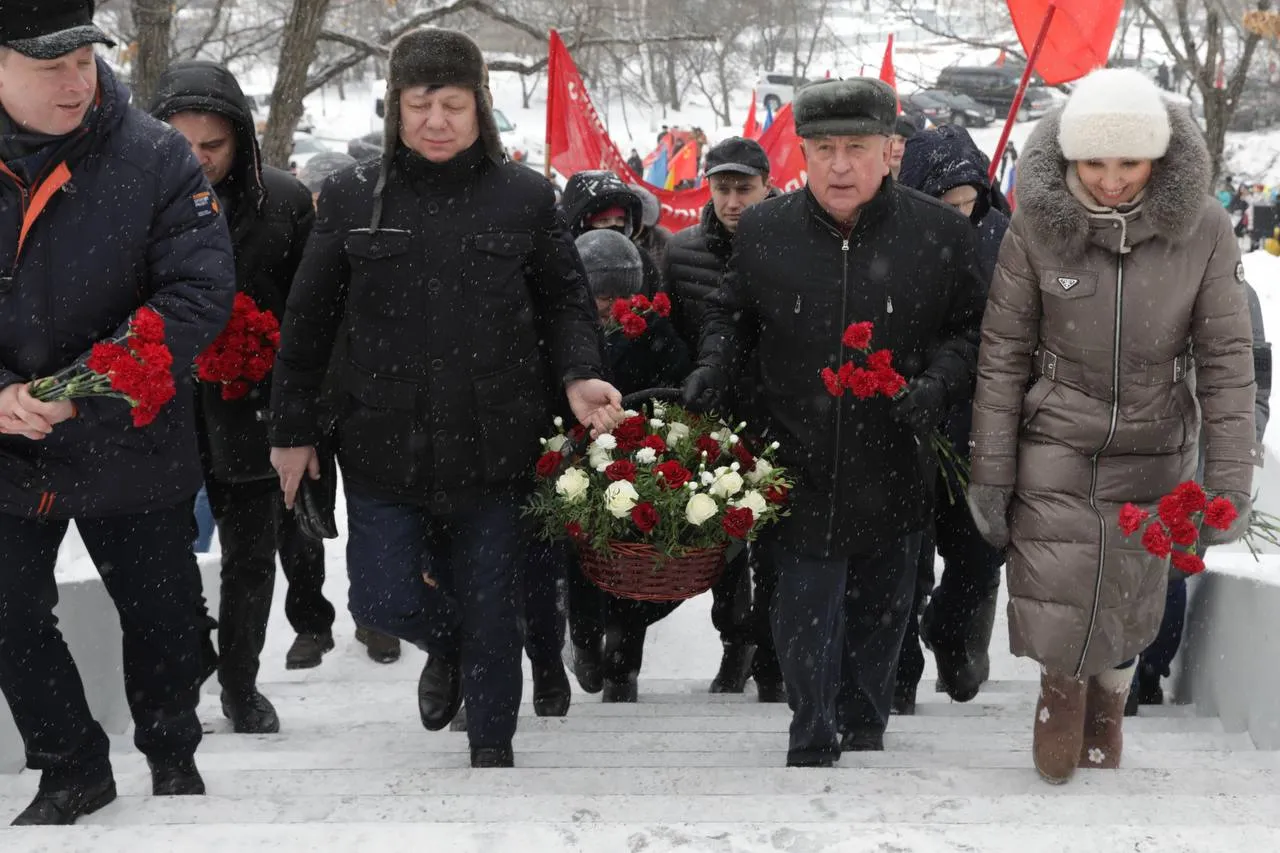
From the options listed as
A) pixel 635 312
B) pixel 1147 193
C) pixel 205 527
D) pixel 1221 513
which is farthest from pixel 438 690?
pixel 205 527

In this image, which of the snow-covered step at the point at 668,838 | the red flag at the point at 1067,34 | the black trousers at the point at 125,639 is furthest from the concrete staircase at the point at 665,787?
the red flag at the point at 1067,34

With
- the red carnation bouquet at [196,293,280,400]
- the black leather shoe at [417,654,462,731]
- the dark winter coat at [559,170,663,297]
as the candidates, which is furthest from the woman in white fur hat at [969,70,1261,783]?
the red carnation bouquet at [196,293,280,400]

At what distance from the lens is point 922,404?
12.9ft

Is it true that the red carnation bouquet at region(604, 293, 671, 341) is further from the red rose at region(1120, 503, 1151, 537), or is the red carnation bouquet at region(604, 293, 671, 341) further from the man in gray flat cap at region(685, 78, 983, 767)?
the red rose at region(1120, 503, 1151, 537)

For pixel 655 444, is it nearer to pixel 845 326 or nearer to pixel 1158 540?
pixel 845 326

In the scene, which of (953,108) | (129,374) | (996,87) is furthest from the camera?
(996,87)

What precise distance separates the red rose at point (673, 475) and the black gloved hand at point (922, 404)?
630mm

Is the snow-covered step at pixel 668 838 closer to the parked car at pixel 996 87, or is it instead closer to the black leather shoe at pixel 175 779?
the black leather shoe at pixel 175 779

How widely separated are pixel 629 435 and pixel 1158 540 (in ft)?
5.13

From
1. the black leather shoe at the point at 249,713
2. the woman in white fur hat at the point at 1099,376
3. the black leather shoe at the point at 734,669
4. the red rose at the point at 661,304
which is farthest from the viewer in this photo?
the black leather shoe at the point at 734,669

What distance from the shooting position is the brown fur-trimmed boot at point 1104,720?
13.5ft

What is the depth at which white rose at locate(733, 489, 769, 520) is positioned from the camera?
4.05m

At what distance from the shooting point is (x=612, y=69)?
53.5 meters

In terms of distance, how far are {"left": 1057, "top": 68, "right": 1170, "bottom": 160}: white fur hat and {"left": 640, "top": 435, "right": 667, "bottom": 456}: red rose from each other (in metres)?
1.44
